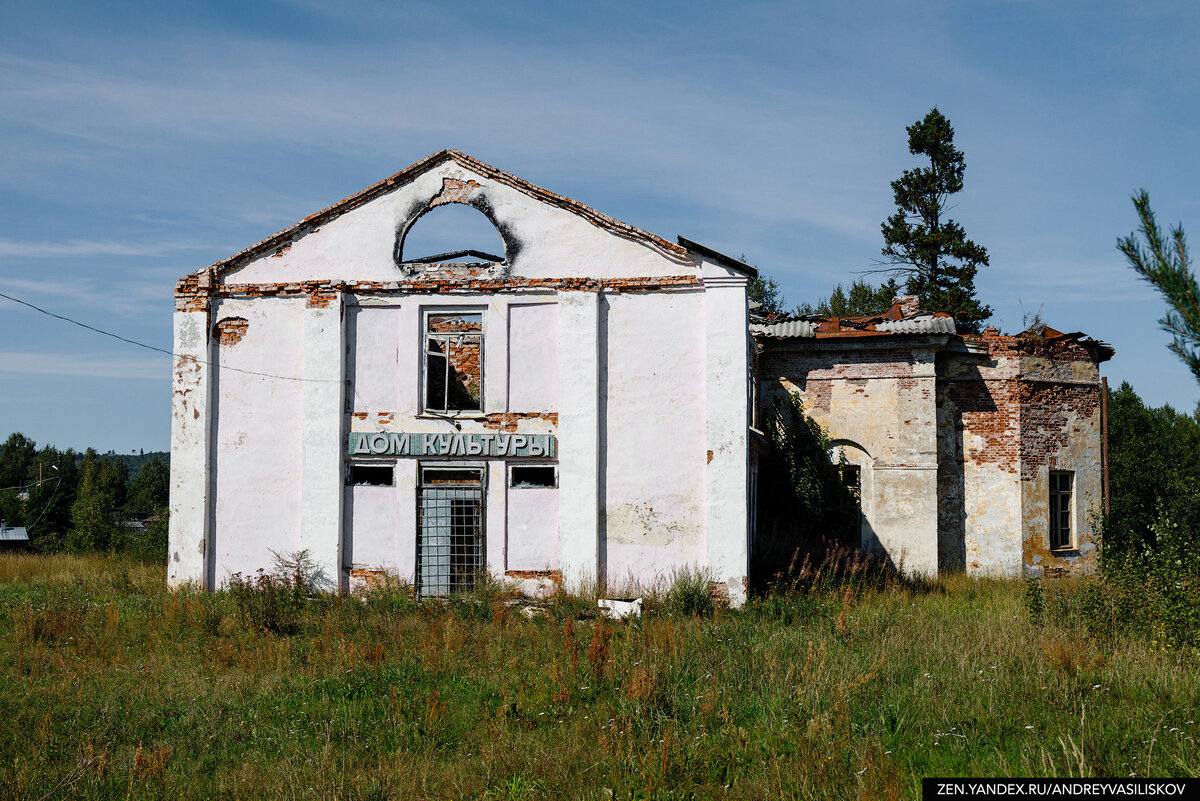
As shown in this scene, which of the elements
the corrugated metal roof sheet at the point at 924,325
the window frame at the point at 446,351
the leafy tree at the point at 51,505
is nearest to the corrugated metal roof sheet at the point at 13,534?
the leafy tree at the point at 51,505

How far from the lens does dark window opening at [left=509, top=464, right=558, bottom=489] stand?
14461 millimetres

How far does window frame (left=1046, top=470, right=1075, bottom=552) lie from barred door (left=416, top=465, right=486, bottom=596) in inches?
500

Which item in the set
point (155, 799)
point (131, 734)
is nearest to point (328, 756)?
point (155, 799)

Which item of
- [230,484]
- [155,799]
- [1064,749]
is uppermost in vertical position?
[230,484]

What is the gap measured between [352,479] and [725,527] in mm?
6378

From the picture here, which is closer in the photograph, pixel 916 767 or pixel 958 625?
pixel 916 767

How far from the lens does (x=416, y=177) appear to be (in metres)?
15.0

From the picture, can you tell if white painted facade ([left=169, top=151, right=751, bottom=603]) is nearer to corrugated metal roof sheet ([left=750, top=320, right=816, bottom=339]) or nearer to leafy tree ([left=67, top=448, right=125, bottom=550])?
corrugated metal roof sheet ([left=750, top=320, right=816, bottom=339])

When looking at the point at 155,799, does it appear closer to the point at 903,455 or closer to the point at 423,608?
the point at 423,608

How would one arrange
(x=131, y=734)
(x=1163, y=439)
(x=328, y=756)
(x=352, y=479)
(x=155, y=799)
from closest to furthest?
(x=155, y=799)
(x=328, y=756)
(x=131, y=734)
(x=352, y=479)
(x=1163, y=439)

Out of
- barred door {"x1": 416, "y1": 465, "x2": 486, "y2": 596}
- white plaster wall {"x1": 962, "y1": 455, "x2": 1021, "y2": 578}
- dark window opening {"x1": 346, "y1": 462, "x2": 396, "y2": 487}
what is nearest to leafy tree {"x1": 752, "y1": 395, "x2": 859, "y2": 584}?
white plaster wall {"x1": 962, "y1": 455, "x2": 1021, "y2": 578}

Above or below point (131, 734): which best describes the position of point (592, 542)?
above

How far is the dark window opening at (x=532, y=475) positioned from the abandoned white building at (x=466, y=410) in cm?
4

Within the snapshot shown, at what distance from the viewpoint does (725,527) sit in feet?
45.1
